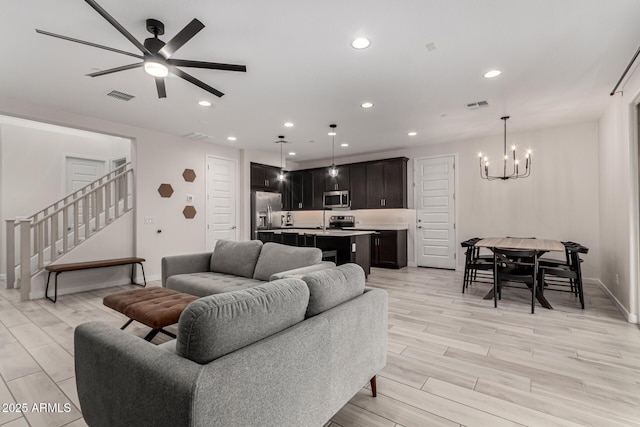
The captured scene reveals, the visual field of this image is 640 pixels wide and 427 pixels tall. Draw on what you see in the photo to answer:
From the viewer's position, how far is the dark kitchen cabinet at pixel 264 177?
733cm

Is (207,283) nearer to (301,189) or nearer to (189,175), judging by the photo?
(189,175)

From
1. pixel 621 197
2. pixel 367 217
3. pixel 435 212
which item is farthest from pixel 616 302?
pixel 367 217

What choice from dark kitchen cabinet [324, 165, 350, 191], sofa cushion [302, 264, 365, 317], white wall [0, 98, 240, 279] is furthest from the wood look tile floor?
dark kitchen cabinet [324, 165, 350, 191]

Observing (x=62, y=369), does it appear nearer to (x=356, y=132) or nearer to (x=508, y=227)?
(x=356, y=132)

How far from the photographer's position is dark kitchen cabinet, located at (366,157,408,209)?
22.6 feet

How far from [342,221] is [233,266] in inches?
173

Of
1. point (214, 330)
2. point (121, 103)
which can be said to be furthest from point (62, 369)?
point (121, 103)

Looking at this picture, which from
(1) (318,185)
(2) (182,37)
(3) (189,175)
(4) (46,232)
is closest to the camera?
(2) (182,37)

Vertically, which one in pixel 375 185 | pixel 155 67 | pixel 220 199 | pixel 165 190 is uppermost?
pixel 155 67

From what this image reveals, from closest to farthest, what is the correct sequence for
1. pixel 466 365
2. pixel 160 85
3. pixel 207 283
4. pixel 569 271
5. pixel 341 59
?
pixel 466 365 < pixel 160 85 < pixel 341 59 < pixel 207 283 < pixel 569 271

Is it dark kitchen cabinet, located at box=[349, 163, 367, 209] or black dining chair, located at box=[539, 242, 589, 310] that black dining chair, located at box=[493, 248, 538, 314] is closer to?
black dining chair, located at box=[539, 242, 589, 310]

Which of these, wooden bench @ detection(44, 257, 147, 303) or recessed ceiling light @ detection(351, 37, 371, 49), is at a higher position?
recessed ceiling light @ detection(351, 37, 371, 49)

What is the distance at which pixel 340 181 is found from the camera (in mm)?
7809

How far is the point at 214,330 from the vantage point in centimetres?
107
